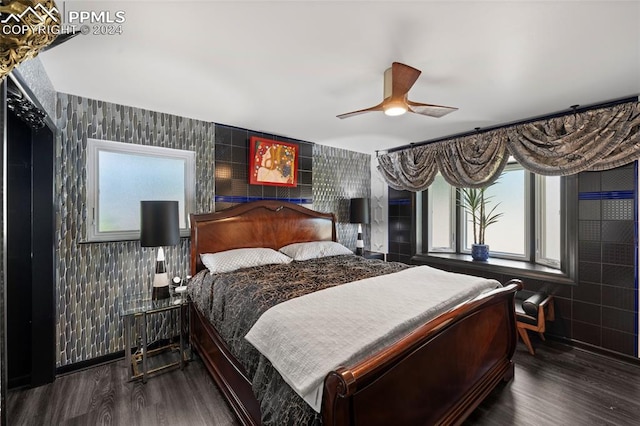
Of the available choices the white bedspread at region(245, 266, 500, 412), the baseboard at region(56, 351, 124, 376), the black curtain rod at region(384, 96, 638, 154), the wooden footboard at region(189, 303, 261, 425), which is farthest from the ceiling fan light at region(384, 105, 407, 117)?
the baseboard at region(56, 351, 124, 376)

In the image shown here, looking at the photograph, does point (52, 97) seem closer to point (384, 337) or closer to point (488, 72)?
point (384, 337)

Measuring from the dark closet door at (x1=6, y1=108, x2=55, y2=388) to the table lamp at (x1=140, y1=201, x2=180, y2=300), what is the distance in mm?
705

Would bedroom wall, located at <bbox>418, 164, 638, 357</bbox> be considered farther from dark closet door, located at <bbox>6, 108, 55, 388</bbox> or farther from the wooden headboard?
dark closet door, located at <bbox>6, 108, 55, 388</bbox>

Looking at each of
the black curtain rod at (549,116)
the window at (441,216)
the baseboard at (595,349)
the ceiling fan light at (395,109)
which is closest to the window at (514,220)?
the window at (441,216)

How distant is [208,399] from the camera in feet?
6.82

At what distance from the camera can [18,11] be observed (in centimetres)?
70

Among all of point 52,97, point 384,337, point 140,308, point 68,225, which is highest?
point 52,97

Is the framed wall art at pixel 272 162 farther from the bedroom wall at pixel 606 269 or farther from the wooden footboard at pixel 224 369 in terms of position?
the bedroom wall at pixel 606 269

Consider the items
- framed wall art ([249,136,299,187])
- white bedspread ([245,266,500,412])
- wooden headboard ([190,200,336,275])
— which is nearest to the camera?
white bedspread ([245,266,500,412])

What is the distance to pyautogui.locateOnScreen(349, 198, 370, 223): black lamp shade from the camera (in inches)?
170

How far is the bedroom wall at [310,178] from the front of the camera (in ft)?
11.0

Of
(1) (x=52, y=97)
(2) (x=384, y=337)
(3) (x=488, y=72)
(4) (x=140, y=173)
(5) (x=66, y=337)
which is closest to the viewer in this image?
(2) (x=384, y=337)

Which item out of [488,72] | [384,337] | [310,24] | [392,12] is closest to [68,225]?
[310,24]

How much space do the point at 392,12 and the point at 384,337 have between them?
169 cm
